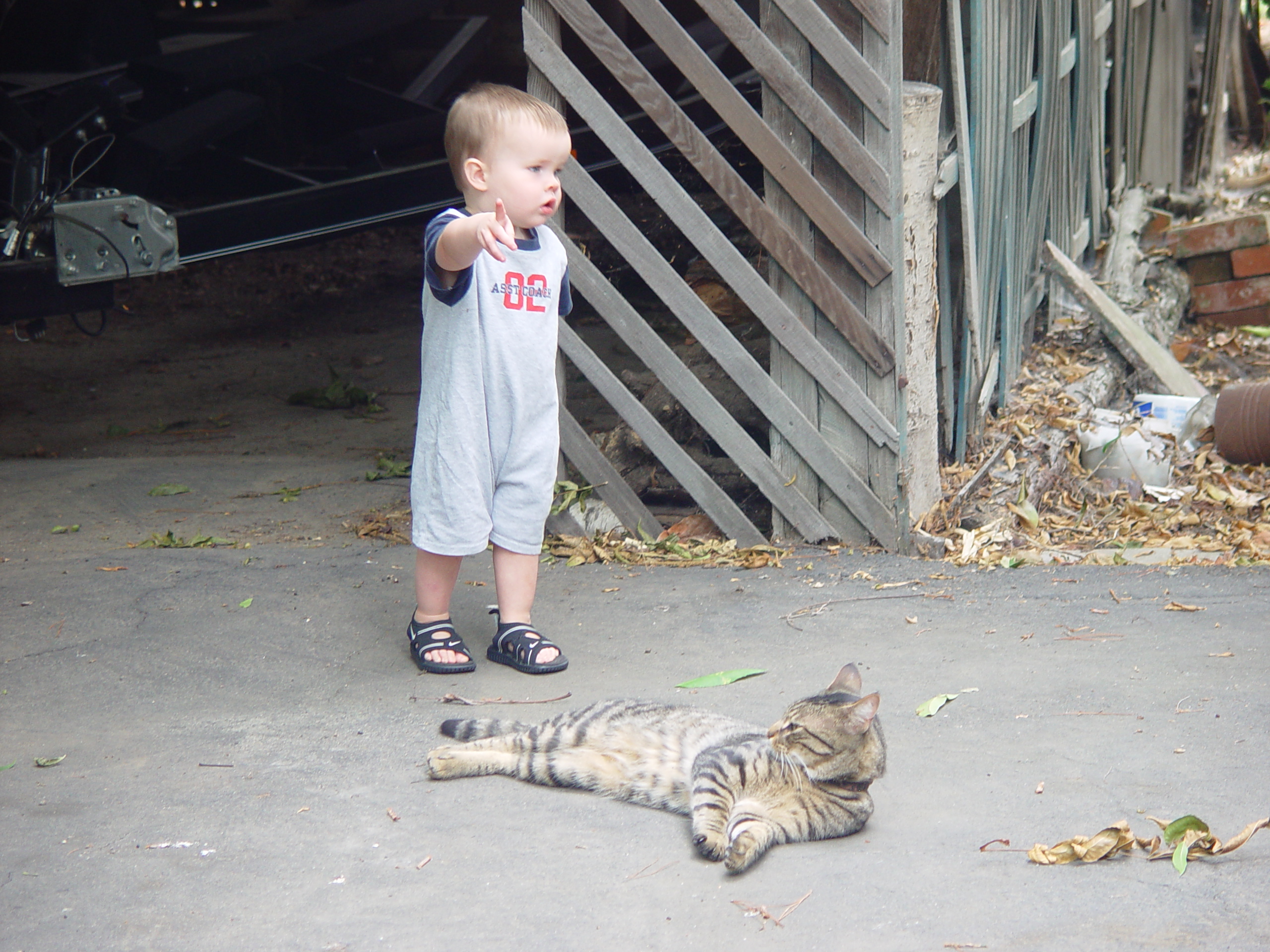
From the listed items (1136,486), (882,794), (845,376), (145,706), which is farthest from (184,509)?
(1136,486)

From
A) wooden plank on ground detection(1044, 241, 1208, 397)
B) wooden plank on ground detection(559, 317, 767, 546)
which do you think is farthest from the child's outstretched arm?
wooden plank on ground detection(1044, 241, 1208, 397)

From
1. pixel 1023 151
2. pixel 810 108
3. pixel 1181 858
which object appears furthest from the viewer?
pixel 1023 151

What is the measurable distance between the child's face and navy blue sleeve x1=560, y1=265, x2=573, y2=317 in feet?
0.86

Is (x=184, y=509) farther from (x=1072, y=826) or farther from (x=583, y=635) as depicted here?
(x=1072, y=826)

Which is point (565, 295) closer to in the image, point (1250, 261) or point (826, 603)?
point (826, 603)

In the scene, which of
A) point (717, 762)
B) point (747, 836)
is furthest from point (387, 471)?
point (747, 836)

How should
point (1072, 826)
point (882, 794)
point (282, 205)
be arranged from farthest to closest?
point (282, 205) → point (882, 794) → point (1072, 826)

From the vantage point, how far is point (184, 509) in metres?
4.83

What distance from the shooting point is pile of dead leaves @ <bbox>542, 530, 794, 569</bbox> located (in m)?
4.18

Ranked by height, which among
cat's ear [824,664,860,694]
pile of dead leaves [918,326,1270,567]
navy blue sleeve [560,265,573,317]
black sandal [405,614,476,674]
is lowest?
pile of dead leaves [918,326,1270,567]

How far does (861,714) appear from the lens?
2.27 m

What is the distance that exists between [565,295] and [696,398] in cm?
111

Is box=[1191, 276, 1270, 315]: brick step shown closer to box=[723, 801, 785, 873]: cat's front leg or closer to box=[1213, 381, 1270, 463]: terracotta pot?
box=[1213, 381, 1270, 463]: terracotta pot

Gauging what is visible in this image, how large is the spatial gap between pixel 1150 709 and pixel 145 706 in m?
2.54
